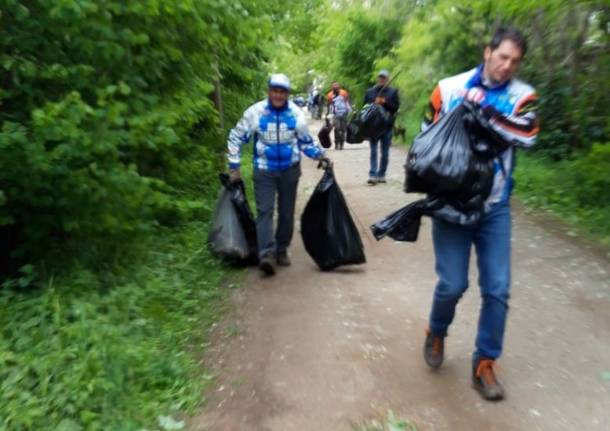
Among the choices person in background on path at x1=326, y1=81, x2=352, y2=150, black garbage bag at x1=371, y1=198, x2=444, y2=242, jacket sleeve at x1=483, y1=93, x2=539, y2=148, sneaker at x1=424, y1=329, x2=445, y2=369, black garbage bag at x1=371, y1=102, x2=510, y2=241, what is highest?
person in background on path at x1=326, y1=81, x2=352, y2=150

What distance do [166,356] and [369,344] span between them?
1.35 metres

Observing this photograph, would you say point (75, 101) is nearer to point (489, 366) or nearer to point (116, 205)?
point (116, 205)

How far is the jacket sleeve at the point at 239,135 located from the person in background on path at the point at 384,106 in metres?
4.02

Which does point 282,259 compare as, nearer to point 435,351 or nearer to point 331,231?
point 331,231

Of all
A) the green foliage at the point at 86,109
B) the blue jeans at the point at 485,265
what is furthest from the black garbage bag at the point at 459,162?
the green foliage at the point at 86,109

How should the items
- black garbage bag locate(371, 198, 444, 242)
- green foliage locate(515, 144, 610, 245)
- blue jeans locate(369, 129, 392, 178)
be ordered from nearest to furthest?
black garbage bag locate(371, 198, 444, 242) < green foliage locate(515, 144, 610, 245) < blue jeans locate(369, 129, 392, 178)

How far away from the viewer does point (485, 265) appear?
3.47 m

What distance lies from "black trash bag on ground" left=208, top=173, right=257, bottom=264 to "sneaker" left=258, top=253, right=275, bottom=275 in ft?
0.61

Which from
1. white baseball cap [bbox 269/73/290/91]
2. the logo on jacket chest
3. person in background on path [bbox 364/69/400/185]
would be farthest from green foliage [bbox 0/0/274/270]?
person in background on path [bbox 364/69/400/185]

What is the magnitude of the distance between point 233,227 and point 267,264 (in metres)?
0.48

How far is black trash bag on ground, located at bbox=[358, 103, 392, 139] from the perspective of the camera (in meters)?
9.16

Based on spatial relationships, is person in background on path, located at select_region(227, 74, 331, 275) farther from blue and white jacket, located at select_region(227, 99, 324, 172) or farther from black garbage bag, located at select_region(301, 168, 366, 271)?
black garbage bag, located at select_region(301, 168, 366, 271)

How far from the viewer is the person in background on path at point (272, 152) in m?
5.68

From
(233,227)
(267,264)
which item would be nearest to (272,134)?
(233,227)
